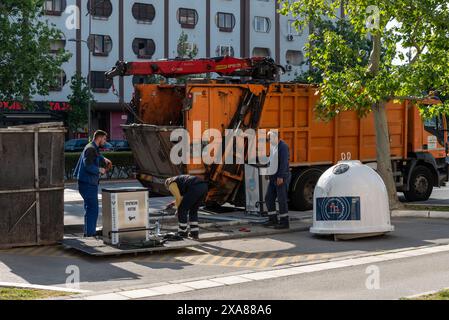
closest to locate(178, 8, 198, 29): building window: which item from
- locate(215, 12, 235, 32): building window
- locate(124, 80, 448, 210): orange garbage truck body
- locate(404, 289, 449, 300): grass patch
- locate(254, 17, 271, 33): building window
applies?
locate(215, 12, 235, 32): building window

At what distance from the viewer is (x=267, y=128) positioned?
1661 cm

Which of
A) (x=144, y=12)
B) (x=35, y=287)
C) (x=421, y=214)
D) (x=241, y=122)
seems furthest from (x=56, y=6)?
(x=35, y=287)

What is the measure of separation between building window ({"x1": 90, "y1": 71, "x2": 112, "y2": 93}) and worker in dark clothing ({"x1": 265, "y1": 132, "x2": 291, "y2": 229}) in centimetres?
3787

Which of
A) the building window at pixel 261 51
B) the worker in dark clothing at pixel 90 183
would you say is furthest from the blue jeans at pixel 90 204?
the building window at pixel 261 51

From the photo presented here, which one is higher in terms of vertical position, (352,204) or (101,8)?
(101,8)

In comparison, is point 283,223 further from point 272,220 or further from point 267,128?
point 267,128

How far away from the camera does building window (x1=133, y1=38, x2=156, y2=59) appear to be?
51812 mm

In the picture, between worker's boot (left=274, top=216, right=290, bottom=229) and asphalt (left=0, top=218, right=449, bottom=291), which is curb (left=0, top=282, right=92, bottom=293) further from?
worker's boot (left=274, top=216, right=290, bottom=229)

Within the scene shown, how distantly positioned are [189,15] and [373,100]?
130 ft

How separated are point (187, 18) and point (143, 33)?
3843 millimetres

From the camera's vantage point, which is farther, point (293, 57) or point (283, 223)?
point (293, 57)

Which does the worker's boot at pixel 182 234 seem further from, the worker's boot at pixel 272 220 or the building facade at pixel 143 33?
the building facade at pixel 143 33

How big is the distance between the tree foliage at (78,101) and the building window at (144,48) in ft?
19.6
